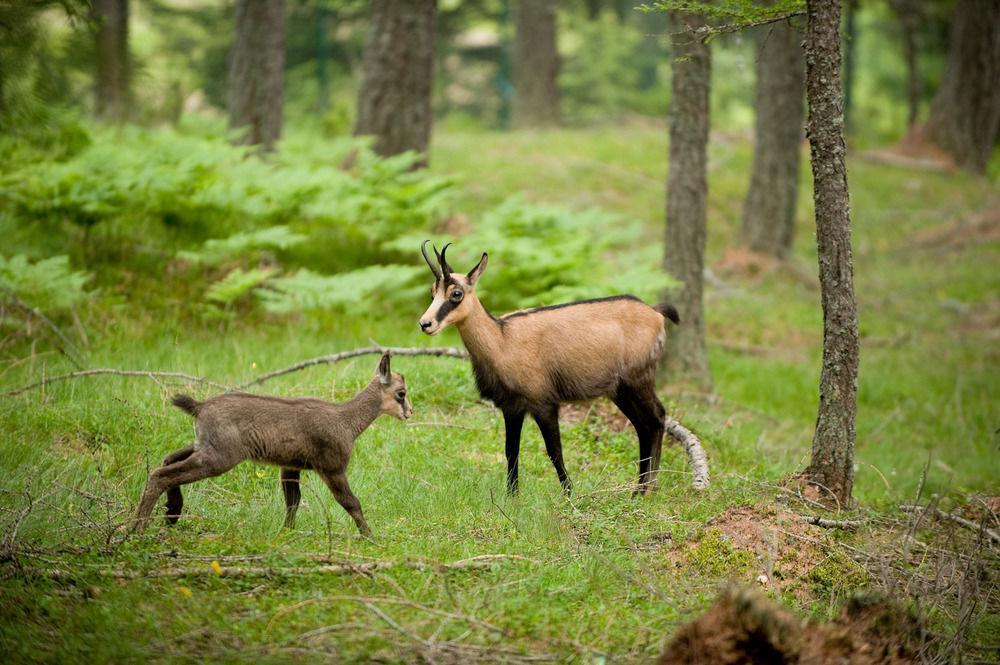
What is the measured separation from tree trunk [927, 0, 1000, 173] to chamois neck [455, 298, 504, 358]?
24951 mm

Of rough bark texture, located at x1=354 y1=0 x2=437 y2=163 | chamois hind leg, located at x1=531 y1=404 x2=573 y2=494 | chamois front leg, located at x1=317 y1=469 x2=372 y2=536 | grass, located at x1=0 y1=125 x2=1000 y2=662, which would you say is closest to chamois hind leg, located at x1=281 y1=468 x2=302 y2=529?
grass, located at x1=0 y1=125 x2=1000 y2=662

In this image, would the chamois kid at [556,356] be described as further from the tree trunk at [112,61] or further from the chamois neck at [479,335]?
the tree trunk at [112,61]

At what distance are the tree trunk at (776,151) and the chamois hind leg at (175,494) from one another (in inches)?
617

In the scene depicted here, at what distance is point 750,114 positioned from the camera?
156ft

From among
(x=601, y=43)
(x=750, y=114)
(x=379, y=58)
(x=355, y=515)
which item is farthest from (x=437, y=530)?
(x=750, y=114)

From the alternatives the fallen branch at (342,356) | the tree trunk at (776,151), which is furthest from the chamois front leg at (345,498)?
the tree trunk at (776,151)

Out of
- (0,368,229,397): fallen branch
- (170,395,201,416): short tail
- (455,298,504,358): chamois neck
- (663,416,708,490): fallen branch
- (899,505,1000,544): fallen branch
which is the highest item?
(455,298,504,358): chamois neck

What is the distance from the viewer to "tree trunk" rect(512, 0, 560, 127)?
28.0 metres

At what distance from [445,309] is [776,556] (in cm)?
279

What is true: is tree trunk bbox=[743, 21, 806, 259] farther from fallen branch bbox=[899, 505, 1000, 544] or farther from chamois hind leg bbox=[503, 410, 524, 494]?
chamois hind leg bbox=[503, 410, 524, 494]

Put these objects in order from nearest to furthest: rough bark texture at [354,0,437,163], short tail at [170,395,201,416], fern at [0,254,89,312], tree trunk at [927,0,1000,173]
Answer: short tail at [170,395,201,416], fern at [0,254,89,312], rough bark texture at [354,0,437,163], tree trunk at [927,0,1000,173]

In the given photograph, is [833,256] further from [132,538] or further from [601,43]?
[601,43]

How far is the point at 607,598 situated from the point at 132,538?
2.79 meters

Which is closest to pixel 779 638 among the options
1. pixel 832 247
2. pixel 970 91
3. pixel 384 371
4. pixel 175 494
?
pixel 384 371
